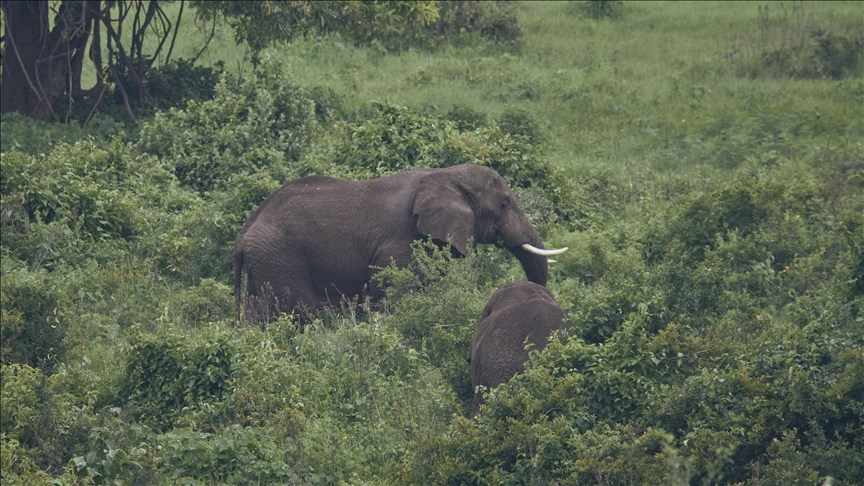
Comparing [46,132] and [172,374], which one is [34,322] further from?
[46,132]

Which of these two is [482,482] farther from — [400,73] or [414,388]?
[400,73]

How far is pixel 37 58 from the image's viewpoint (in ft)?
56.2

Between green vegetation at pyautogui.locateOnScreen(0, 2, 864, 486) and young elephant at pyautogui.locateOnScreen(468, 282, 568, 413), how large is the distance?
10.3 inches

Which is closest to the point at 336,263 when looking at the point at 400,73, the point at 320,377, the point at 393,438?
the point at 320,377

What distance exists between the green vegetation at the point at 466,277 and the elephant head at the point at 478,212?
0.40 metres

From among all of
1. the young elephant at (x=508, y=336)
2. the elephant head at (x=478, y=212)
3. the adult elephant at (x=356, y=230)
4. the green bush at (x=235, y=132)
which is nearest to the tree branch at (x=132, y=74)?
the green bush at (x=235, y=132)

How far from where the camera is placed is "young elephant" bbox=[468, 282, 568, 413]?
785 cm

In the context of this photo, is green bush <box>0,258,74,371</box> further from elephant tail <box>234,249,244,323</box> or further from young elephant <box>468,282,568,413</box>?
young elephant <box>468,282,568,413</box>

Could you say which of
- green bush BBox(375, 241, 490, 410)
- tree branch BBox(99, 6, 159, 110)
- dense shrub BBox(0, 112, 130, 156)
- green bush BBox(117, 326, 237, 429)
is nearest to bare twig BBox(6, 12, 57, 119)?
dense shrub BBox(0, 112, 130, 156)

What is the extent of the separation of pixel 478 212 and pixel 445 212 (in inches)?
21.6

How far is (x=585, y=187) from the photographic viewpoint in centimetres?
1457

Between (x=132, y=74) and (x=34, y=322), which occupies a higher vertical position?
(x=132, y=74)

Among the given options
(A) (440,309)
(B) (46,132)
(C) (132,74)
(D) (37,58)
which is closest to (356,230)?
(A) (440,309)

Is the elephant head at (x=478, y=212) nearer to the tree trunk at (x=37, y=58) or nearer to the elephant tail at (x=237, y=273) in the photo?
the elephant tail at (x=237, y=273)
